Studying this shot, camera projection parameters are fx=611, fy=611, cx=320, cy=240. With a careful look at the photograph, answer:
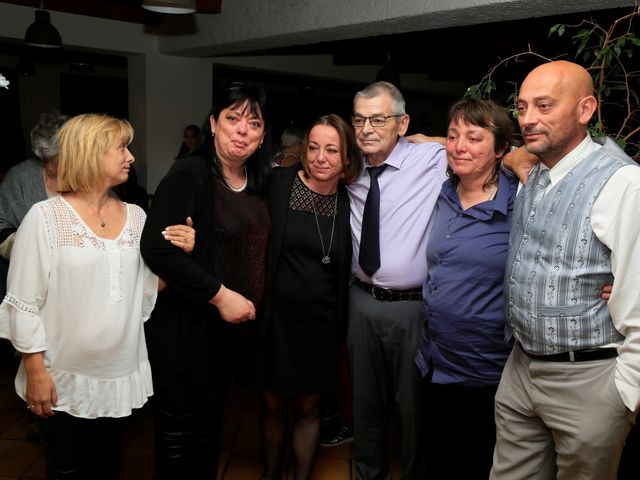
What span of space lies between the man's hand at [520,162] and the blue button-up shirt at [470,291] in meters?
0.06

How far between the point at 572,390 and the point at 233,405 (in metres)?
2.41

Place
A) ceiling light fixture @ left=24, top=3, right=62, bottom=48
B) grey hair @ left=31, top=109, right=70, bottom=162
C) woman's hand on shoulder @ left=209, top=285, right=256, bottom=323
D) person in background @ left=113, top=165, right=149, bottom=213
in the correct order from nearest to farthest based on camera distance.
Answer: woman's hand on shoulder @ left=209, top=285, right=256, bottom=323, grey hair @ left=31, top=109, right=70, bottom=162, ceiling light fixture @ left=24, top=3, right=62, bottom=48, person in background @ left=113, top=165, right=149, bottom=213

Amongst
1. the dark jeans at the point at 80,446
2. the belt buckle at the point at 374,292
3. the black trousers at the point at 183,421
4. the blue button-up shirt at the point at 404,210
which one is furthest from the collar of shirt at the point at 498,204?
the dark jeans at the point at 80,446

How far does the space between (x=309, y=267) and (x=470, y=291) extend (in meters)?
0.63

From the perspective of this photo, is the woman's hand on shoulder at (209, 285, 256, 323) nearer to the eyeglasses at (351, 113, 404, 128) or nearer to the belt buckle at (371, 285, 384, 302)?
the belt buckle at (371, 285, 384, 302)

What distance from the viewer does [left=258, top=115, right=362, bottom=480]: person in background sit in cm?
237

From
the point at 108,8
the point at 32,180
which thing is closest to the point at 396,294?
the point at 32,180

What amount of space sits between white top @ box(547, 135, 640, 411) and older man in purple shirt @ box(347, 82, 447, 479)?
0.80 m

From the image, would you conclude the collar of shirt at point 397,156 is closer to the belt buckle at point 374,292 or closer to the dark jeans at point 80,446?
the belt buckle at point 374,292

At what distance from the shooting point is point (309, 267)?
2.40 m

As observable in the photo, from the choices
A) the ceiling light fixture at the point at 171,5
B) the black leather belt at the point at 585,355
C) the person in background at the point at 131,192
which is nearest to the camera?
the black leather belt at the point at 585,355

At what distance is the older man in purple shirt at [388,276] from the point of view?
2371 millimetres

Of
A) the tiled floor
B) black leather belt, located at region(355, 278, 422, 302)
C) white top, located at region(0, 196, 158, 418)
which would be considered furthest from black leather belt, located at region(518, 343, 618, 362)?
the tiled floor

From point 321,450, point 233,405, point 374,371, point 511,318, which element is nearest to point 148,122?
point 233,405
